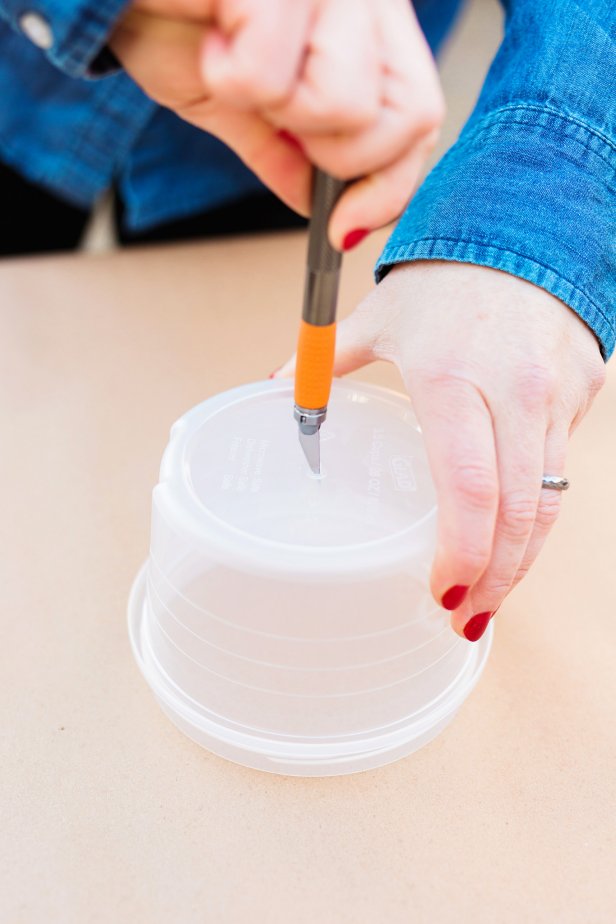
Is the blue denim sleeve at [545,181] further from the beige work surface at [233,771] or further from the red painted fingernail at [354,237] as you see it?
the beige work surface at [233,771]

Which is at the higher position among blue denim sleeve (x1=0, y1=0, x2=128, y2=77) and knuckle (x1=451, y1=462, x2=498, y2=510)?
blue denim sleeve (x1=0, y1=0, x2=128, y2=77)

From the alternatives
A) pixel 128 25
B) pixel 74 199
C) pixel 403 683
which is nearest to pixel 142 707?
pixel 403 683

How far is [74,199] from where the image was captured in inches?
40.0

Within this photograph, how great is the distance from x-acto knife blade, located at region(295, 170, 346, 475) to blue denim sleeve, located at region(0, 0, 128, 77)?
0.14 m

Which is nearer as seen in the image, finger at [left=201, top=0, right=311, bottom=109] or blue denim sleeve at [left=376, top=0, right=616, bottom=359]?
finger at [left=201, top=0, right=311, bottom=109]

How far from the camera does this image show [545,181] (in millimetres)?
586

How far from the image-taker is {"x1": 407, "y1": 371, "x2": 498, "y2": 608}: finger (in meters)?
0.48

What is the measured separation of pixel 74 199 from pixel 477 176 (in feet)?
1.98

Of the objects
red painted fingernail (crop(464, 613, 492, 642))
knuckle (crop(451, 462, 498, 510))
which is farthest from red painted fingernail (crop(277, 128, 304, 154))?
red painted fingernail (crop(464, 613, 492, 642))

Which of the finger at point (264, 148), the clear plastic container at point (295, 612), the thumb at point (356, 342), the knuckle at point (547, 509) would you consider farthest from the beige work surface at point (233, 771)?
the finger at point (264, 148)

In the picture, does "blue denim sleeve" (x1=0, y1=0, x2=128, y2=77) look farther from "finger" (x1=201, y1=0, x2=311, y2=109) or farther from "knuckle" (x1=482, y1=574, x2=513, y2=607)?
"knuckle" (x1=482, y1=574, x2=513, y2=607)

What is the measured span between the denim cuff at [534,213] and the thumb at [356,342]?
0.05 m

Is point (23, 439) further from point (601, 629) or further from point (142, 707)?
point (601, 629)

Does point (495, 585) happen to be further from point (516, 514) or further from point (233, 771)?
point (233, 771)
